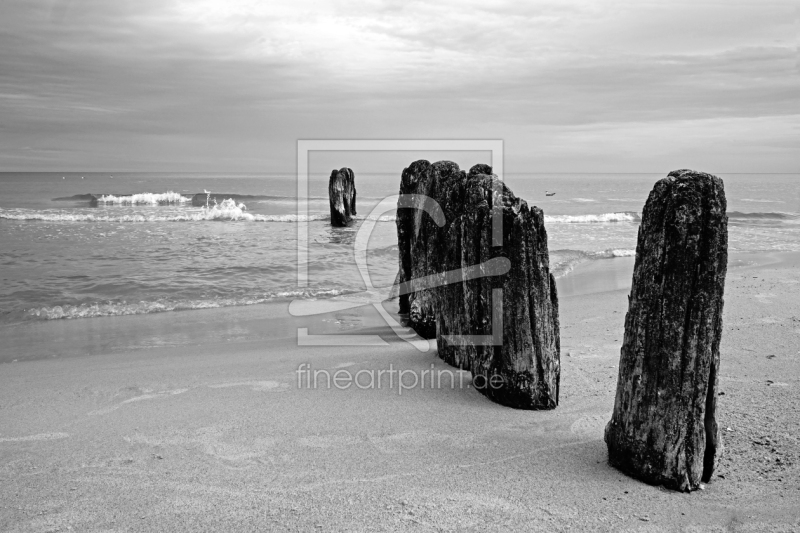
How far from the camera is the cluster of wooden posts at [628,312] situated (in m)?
3.40

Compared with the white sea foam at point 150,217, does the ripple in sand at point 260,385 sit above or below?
below

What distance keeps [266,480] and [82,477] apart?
1.19 meters

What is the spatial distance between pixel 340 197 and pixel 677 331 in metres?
23.9

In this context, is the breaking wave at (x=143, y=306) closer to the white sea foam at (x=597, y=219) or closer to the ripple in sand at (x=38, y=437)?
the ripple in sand at (x=38, y=437)

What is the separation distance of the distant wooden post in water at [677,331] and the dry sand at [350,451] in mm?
225

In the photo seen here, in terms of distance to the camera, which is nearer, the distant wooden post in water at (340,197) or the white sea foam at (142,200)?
the distant wooden post in water at (340,197)

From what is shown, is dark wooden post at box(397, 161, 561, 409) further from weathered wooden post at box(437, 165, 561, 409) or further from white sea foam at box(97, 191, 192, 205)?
white sea foam at box(97, 191, 192, 205)

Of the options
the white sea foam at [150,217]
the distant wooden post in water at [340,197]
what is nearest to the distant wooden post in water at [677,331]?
the distant wooden post in water at [340,197]

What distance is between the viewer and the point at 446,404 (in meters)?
5.09

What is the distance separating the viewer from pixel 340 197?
87.6ft

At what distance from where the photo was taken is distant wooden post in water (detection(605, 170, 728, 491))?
336 cm

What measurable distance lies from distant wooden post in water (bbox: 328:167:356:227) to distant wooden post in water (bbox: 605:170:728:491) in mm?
23374

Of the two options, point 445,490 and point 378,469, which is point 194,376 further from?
point 445,490
